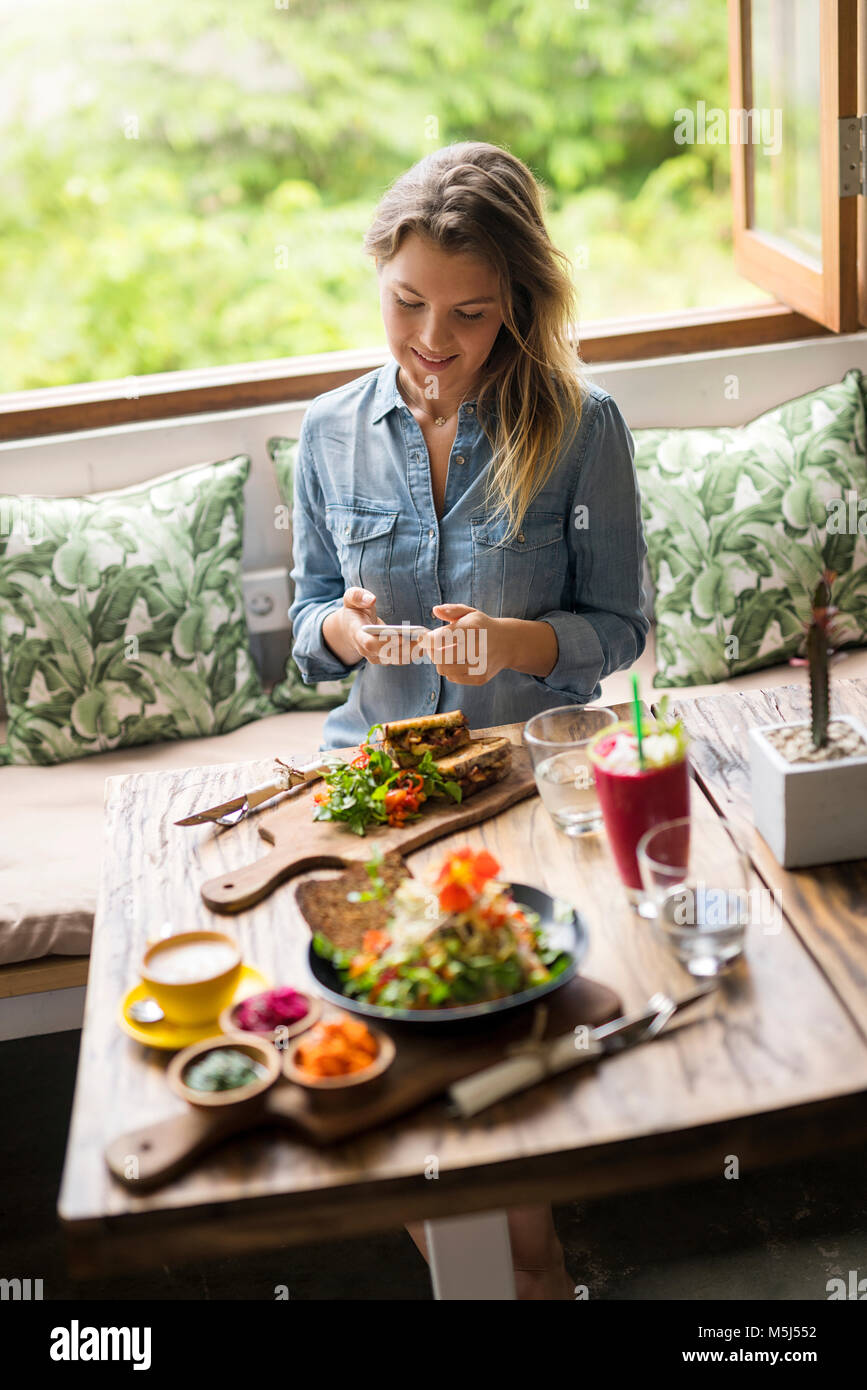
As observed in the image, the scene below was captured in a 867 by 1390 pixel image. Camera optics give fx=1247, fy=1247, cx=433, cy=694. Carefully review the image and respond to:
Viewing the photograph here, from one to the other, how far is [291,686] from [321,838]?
130 cm

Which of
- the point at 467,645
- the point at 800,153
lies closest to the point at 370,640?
the point at 467,645

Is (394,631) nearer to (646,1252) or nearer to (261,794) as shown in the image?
(261,794)

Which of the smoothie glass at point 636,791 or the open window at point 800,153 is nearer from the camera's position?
the smoothie glass at point 636,791

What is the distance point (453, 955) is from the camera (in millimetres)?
1057

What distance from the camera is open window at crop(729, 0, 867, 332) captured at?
7.32 ft

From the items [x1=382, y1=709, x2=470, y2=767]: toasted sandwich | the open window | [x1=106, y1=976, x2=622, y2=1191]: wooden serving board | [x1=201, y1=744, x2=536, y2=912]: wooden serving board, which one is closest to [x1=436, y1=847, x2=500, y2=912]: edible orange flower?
[x1=106, y1=976, x2=622, y2=1191]: wooden serving board

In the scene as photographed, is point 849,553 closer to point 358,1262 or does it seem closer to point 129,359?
point 358,1262

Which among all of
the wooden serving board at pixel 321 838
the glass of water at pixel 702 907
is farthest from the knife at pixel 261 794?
the glass of water at pixel 702 907

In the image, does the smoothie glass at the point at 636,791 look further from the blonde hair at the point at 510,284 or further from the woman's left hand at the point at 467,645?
the blonde hair at the point at 510,284

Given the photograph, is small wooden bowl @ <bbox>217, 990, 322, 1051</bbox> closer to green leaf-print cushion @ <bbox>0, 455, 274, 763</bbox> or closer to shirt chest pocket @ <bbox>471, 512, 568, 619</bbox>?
shirt chest pocket @ <bbox>471, 512, 568, 619</bbox>

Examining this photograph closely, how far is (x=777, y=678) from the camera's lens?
2566 millimetres

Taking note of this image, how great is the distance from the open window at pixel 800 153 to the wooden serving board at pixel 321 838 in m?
1.47

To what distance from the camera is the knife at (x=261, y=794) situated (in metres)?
1.47

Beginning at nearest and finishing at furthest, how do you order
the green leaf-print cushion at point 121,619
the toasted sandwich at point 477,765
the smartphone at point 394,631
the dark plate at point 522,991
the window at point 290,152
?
the dark plate at point 522,991 → the toasted sandwich at point 477,765 → the smartphone at point 394,631 → the green leaf-print cushion at point 121,619 → the window at point 290,152
